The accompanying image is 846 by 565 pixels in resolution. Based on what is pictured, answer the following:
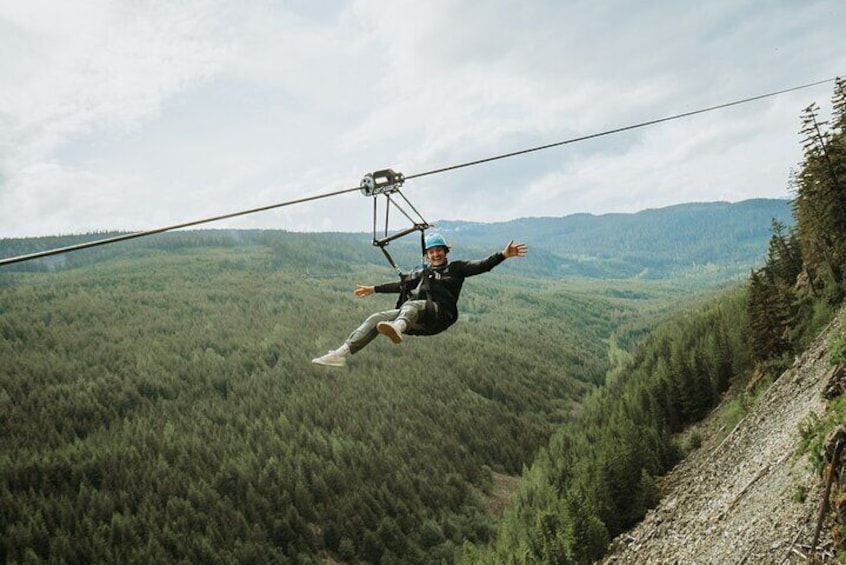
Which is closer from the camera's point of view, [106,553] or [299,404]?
[106,553]

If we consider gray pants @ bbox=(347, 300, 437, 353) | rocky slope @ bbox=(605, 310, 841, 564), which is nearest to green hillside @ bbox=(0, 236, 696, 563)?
rocky slope @ bbox=(605, 310, 841, 564)

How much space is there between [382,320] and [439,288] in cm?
142

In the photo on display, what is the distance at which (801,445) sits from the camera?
18.0 m

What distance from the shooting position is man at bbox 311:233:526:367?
1062 cm

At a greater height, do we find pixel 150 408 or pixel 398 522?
pixel 150 408

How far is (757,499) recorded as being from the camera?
1927cm

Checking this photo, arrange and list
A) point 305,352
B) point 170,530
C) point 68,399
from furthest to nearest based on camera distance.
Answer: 1. point 305,352
2. point 68,399
3. point 170,530

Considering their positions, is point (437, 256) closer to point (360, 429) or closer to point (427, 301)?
point (427, 301)

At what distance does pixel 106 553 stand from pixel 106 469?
21.3 meters

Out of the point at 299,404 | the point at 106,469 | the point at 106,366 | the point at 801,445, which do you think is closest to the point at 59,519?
the point at 106,469

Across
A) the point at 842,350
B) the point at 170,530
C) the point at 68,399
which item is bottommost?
the point at 170,530

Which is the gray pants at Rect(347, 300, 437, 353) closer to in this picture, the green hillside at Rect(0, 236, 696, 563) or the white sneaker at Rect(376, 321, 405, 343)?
the white sneaker at Rect(376, 321, 405, 343)

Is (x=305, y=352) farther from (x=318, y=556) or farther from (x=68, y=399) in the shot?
(x=318, y=556)

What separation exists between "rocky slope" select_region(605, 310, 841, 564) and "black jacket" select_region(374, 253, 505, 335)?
10658 mm
